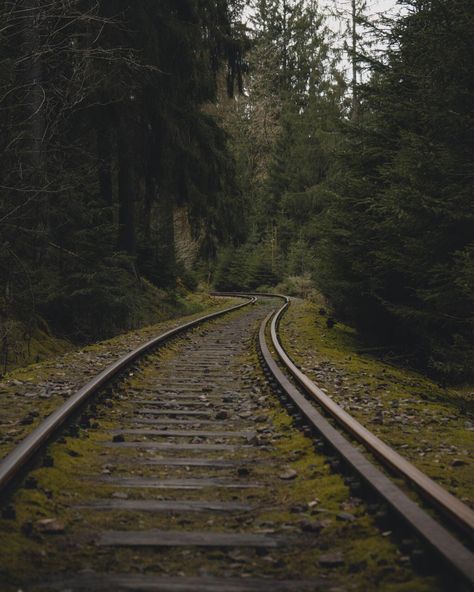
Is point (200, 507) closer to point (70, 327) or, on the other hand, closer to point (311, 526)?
point (311, 526)

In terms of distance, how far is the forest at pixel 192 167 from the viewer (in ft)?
27.1

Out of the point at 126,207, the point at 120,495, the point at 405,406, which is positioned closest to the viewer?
the point at 120,495

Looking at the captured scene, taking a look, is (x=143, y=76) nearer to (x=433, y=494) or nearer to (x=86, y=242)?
(x=86, y=242)

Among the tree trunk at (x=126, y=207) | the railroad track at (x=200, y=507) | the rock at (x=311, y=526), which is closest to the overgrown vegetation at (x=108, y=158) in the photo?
the tree trunk at (x=126, y=207)

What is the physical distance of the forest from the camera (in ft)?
27.1

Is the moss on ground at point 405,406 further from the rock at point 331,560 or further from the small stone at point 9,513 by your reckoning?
the small stone at point 9,513

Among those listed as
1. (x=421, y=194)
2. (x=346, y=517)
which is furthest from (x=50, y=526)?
(x=421, y=194)

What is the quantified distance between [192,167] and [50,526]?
16.6 m

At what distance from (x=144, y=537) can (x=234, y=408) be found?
342cm

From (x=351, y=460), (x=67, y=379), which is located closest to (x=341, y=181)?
(x=67, y=379)

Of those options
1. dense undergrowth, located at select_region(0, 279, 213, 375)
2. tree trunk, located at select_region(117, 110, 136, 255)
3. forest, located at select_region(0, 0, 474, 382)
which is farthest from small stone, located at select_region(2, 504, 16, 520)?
tree trunk, located at select_region(117, 110, 136, 255)

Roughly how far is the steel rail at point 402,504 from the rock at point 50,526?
1812mm

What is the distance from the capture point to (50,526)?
314 cm

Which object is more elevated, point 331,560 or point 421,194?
point 421,194
